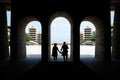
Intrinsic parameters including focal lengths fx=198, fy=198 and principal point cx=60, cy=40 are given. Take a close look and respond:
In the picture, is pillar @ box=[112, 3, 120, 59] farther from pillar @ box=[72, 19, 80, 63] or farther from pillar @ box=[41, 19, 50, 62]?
pillar @ box=[41, 19, 50, 62]

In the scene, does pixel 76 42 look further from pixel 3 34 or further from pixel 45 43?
pixel 3 34

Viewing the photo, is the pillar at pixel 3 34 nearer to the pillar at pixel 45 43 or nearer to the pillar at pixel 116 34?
the pillar at pixel 45 43

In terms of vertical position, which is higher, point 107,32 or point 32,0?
point 32,0

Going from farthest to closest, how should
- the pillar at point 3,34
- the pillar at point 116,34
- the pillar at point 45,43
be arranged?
1. the pillar at point 116,34
2. the pillar at point 3,34
3. the pillar at point 45,43

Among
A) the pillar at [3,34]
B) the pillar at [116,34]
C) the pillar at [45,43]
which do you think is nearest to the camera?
the pillar at [45,43]

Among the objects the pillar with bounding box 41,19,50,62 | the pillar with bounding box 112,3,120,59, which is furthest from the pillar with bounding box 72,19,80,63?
the pillar with bounding box 112,3,120,59

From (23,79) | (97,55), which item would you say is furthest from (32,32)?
(23,79)

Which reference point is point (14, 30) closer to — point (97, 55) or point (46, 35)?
point (46, 35)

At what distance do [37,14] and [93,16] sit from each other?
547cm

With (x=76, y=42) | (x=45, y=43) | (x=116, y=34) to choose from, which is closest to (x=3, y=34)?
(x=45, y=43)

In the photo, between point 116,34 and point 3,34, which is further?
point 116,34

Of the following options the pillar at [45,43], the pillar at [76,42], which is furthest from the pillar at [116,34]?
the pillar at [45,43]

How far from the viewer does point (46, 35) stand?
19.2 metres

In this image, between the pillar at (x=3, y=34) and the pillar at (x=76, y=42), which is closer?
the pillar at (x=76, y=42)
